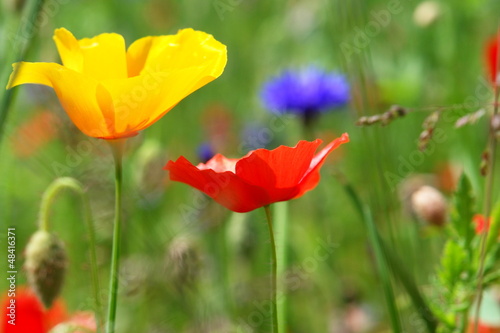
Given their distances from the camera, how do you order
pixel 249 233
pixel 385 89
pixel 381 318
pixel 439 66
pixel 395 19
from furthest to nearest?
pixel 395 19 → pixel 439 66 → pixel 385 89 → pixel 381 318 → pixel 249 233

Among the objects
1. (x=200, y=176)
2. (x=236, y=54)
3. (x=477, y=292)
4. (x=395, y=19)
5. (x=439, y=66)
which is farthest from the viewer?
(x=236, y=54)

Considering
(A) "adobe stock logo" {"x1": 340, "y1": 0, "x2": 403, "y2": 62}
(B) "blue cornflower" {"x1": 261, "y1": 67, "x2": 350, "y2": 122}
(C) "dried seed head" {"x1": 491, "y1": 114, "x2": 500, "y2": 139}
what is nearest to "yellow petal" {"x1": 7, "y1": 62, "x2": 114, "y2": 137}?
(C) "dried seed head" {"x1": 491, "y1": 114, "x2": 500, "y2": 139}

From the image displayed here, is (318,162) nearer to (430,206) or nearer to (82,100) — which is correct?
(82,100)

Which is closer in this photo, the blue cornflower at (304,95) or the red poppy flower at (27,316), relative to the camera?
the red poppy flower at (27,316)

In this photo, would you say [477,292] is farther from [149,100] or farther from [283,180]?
[149,100]

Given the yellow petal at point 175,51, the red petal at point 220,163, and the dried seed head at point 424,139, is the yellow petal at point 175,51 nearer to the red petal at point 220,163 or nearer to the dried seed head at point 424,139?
the red petal at point 220,163

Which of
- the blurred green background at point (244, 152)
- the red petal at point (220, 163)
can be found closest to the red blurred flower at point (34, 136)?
the blurred green background at point (244, 152)

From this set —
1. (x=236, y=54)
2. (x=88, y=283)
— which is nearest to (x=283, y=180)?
(x=88, y=283)
